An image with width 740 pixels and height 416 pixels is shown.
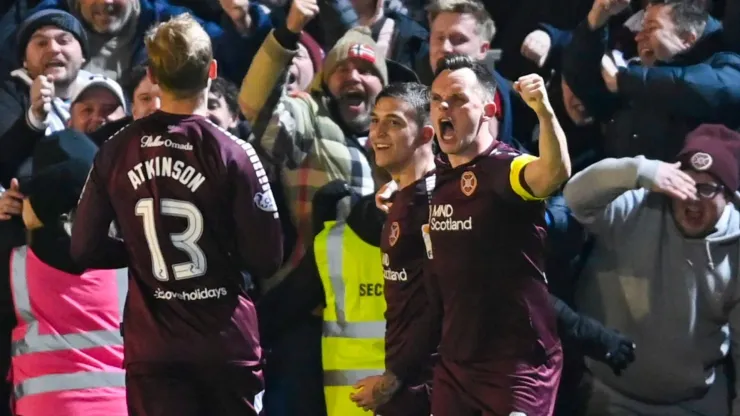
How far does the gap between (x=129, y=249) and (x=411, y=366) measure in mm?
984

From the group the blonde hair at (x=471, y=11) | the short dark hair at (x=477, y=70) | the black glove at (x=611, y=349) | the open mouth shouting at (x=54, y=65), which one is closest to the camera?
the short dark hair at (x=477, y=70)

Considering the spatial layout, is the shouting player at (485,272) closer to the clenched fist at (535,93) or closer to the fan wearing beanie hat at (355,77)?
the clenched fist at (535,93)

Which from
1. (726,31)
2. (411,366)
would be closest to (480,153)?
(411,366)

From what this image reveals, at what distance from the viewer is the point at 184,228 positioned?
10.3ft

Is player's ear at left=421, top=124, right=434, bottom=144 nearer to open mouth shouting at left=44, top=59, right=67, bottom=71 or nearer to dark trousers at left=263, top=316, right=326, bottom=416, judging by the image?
dark trousers at left=263, top=316, right=326, bottom=416

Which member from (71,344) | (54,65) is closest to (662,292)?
(71,344)

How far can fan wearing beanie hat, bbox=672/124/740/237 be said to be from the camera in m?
4.11

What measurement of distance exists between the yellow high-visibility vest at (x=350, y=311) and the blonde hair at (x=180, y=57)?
1161 millimetres

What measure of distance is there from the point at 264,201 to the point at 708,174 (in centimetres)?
178

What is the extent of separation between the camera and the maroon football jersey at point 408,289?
3613 mm

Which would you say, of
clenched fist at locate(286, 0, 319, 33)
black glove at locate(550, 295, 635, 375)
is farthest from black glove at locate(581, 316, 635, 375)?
clenched fist at locate(286, 0, 319, 33)

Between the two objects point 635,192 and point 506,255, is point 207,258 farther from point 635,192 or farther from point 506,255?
point 635,192

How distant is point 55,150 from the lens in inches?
160

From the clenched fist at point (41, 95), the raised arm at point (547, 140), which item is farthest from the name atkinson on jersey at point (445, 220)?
the clenched fist at point (41, 95)
